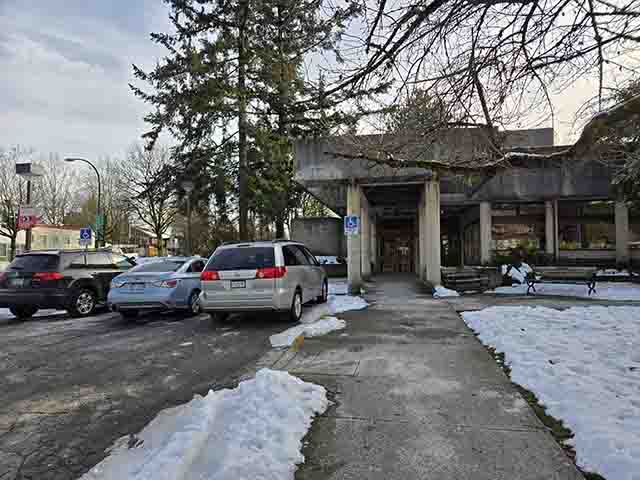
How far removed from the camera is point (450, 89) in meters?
5.84

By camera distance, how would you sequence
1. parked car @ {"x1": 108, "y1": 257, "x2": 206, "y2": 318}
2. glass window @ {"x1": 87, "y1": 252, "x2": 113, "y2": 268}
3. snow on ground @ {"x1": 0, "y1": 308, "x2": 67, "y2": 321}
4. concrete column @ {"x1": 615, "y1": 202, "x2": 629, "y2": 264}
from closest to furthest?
parked car @ {"x1": 108, "y1": 257, "x2": 206, "y2": 318}
snow on ground @ {"x1": 0, "y1": 308, "x2": 67, "y2": 321}
glass window @ {"x1": 87, "y1": 252, "x2": 113, "y2": 268}
concrete column @ {"x1": 615, "y1": 202, "x2": 629, "y2": 264}

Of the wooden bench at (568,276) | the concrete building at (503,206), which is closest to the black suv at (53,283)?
the concrete building at (503,206)

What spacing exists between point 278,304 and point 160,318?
3645 mm

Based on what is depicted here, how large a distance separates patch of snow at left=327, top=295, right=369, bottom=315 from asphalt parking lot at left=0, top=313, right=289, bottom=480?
1.78 metres

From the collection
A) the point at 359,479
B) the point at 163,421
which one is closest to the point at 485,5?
the point at 359,479

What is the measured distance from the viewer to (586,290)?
555 inches

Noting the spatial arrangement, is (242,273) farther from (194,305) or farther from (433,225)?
(433,225)

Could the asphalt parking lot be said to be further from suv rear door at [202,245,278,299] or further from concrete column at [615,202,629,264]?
concrete column at [615,202,629,264]

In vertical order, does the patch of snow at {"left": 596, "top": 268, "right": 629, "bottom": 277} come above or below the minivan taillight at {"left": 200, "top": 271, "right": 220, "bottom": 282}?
below

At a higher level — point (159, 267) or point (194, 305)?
point (159, 267)

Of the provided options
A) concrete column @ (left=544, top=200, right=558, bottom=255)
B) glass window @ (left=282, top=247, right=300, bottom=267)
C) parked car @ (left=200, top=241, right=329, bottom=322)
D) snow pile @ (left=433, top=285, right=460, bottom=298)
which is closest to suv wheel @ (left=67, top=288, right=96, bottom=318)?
parked car @ (left=200, top=241, right=329, bottom=322)

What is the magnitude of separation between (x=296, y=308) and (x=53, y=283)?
19.8 feet

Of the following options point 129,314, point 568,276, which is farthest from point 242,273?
point 568,276

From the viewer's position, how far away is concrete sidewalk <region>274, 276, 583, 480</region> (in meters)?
2.89
